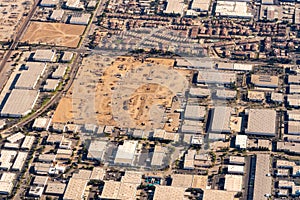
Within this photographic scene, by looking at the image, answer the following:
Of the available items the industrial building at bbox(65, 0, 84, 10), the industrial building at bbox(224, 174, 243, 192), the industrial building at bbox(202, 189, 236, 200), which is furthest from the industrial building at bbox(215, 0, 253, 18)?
the industrial building at bbox(202, 189, 236, 200)

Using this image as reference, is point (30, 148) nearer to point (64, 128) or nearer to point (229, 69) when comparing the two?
point (64, 128)

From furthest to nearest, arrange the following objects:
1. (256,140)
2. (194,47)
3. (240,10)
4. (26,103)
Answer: (240,10)
(194,47)
(26,103)
(256,140)

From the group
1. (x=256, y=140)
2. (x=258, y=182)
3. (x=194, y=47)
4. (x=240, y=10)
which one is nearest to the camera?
(x=258, y=182)

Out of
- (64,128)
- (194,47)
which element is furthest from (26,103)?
(194,47)

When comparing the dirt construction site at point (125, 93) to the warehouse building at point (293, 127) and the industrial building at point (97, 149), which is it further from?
the warehouse building at point (293, 127)

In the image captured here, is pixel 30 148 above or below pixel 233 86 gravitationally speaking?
below

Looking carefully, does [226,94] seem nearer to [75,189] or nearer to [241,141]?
[241,141]

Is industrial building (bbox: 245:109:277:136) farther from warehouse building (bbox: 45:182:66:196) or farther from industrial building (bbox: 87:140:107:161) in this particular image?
warehouse building (bbox: 45:182:66:196)
